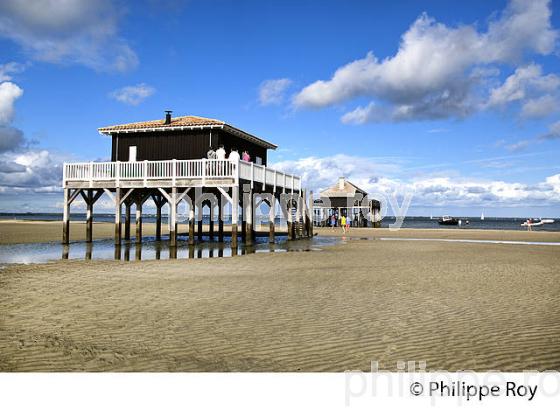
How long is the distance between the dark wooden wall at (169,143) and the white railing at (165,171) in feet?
8.10

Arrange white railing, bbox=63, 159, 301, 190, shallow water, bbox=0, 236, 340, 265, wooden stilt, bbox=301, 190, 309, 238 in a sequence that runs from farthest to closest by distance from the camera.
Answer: wooden stilt, bbox=301, 190, 309, 238 → white railing, bbox=63, 159, 301, 190 → shallow water, bbox=0, 236, 340, 265

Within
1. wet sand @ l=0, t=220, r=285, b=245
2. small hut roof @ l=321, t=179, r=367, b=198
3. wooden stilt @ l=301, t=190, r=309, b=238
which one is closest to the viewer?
wet sand @ l=0, t=220, r=285, b=245

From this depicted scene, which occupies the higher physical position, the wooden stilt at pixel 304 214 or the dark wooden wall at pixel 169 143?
the dark wooden wall at pixel 169 143

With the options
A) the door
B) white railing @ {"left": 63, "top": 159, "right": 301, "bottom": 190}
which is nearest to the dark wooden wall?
the door

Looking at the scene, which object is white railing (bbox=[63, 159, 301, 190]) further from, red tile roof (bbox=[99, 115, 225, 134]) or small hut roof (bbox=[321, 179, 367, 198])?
small hut roof (bbox=[321, 179, 367, 198])

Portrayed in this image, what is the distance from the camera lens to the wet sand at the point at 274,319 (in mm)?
5362

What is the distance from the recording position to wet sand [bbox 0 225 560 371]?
211 inches

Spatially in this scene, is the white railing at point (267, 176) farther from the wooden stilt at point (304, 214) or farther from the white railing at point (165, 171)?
the wooden stilt at point (304, 214)

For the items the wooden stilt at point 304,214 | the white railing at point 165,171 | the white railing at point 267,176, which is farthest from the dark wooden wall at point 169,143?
the wooden stilt at point 304,214

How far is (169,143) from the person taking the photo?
2647 cm

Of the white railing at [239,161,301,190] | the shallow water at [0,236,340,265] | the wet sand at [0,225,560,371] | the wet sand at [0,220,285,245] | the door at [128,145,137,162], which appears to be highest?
the door at [128,145,137,162]

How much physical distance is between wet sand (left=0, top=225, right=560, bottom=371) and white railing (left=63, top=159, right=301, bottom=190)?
9.22 m
